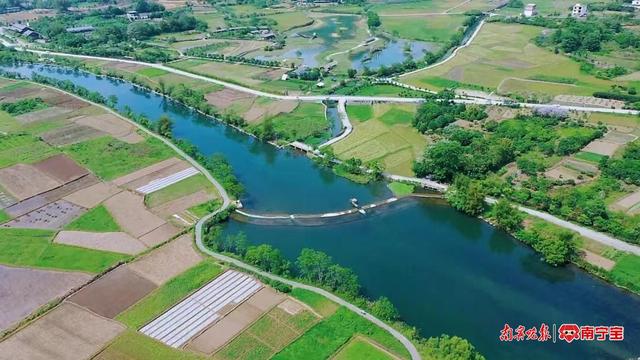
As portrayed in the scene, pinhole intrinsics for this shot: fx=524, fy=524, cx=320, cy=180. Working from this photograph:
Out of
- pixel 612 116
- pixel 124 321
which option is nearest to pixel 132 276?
pixel 124 321

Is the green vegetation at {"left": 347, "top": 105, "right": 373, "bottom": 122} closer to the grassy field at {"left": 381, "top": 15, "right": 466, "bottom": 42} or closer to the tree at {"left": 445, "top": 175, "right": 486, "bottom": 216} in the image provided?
the tree at {"left": 445, "top": 175, "right": 486, "bottom": 216}

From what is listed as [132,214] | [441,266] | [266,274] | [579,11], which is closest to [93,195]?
[132,214]

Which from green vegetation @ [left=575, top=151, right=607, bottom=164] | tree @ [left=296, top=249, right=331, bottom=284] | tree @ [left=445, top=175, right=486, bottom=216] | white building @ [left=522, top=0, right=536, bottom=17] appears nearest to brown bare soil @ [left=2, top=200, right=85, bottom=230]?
tree @ [left=296, top=249, right=331, bottom=284]

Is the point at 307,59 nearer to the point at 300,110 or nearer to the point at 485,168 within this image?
the point at 300,110

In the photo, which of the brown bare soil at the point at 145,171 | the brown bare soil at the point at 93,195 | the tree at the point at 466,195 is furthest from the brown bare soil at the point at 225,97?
the tree at the point at 466,195

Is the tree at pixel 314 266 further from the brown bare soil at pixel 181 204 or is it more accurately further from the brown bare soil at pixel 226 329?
the brown bare soil at pixel 181 204

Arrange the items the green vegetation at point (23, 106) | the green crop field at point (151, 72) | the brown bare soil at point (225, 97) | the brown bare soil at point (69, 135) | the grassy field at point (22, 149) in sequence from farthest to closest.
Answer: the green crop field at point (151, 72) → the brown bare soil at point (225, 97) → the green vegetation at point (23, 106) → the brown bare soil at point (69, 135) → the grassy field at point (22, 149)
